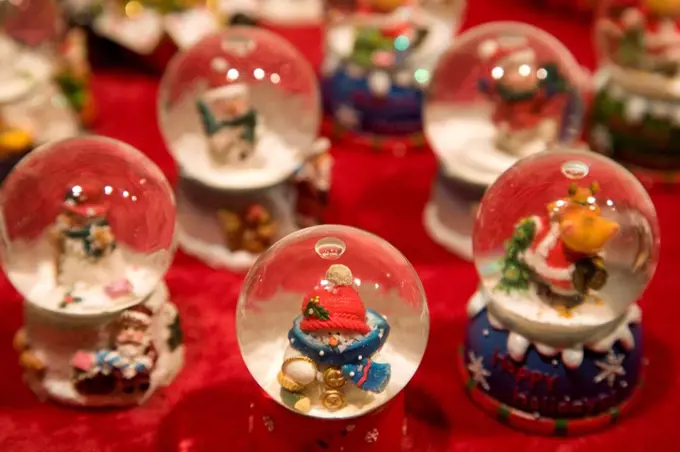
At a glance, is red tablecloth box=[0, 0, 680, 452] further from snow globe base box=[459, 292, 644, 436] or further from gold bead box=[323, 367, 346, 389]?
gold bead box=[323, 367, 346, 389]

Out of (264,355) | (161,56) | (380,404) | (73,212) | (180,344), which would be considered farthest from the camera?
(161,56)

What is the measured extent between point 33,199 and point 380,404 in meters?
1.39

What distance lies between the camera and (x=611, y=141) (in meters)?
4.29

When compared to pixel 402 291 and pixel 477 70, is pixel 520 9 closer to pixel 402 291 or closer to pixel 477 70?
pixel 477 70

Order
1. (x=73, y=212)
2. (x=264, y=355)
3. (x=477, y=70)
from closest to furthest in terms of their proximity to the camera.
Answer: (x=264, y=355), (x=73, y=212), (x=477, y=70)

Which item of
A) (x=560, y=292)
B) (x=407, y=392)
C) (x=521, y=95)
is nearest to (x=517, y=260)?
(x=560, y=292)

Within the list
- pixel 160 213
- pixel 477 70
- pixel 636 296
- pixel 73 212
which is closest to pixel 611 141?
pixel 477 70

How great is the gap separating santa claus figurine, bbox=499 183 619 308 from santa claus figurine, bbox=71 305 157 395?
1.15 meters

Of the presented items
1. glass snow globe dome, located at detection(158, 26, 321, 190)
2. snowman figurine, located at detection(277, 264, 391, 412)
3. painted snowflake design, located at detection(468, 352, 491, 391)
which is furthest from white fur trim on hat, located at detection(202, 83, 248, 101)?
painted snowflake design, located at detection(468, 352, 491, 391)

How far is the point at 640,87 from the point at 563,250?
174 cm

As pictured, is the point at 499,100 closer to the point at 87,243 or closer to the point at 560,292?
the point at 560,292

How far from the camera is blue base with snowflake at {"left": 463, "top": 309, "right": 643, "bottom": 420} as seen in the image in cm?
273

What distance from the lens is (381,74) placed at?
4.40 m

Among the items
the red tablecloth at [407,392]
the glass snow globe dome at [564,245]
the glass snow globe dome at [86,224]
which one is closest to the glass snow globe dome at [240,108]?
the red tablecloth at [407,392]
